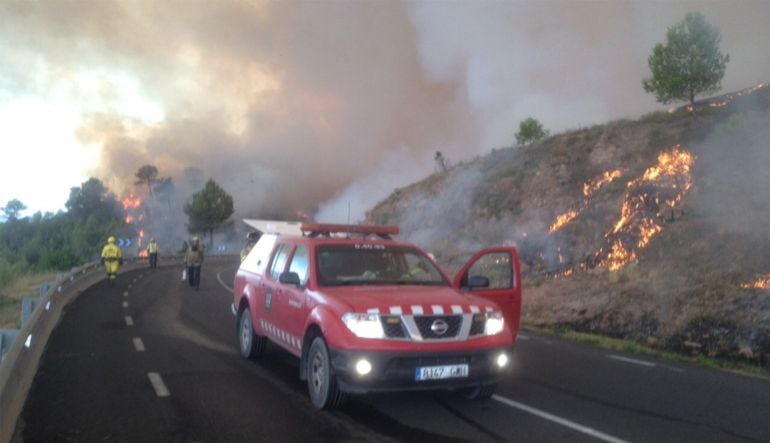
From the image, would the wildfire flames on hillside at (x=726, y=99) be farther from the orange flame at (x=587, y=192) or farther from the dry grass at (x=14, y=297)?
the dry grass at (x=14, y=297)

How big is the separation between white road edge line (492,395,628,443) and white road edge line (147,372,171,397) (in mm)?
3849

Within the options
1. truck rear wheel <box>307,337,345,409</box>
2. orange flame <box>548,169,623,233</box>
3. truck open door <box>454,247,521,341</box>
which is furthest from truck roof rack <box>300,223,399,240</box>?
orange flame <box>548,169,623,233</box>

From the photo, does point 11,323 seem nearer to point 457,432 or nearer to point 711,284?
point 457,432

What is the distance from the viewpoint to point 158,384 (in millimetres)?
7926

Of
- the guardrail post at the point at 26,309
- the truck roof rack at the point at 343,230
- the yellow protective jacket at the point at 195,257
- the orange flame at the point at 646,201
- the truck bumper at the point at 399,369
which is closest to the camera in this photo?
the truck bumper at the point at 399,369

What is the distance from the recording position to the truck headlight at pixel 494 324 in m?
6.70

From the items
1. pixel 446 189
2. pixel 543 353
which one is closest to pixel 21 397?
pixel 543 353

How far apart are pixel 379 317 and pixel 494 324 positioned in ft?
4.37

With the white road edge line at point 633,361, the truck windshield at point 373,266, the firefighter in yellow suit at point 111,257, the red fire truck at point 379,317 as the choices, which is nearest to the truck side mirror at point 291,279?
the red fire truck at point 379,317

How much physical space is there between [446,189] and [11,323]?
2509cm

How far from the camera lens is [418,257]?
27.0 ft

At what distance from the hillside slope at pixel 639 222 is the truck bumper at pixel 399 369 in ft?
22.5

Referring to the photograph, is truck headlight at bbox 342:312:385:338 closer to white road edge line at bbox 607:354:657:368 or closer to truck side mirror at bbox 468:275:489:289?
truck side mirror at bbox 468:275:489:289

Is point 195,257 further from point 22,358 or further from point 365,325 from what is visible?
point 365,325
